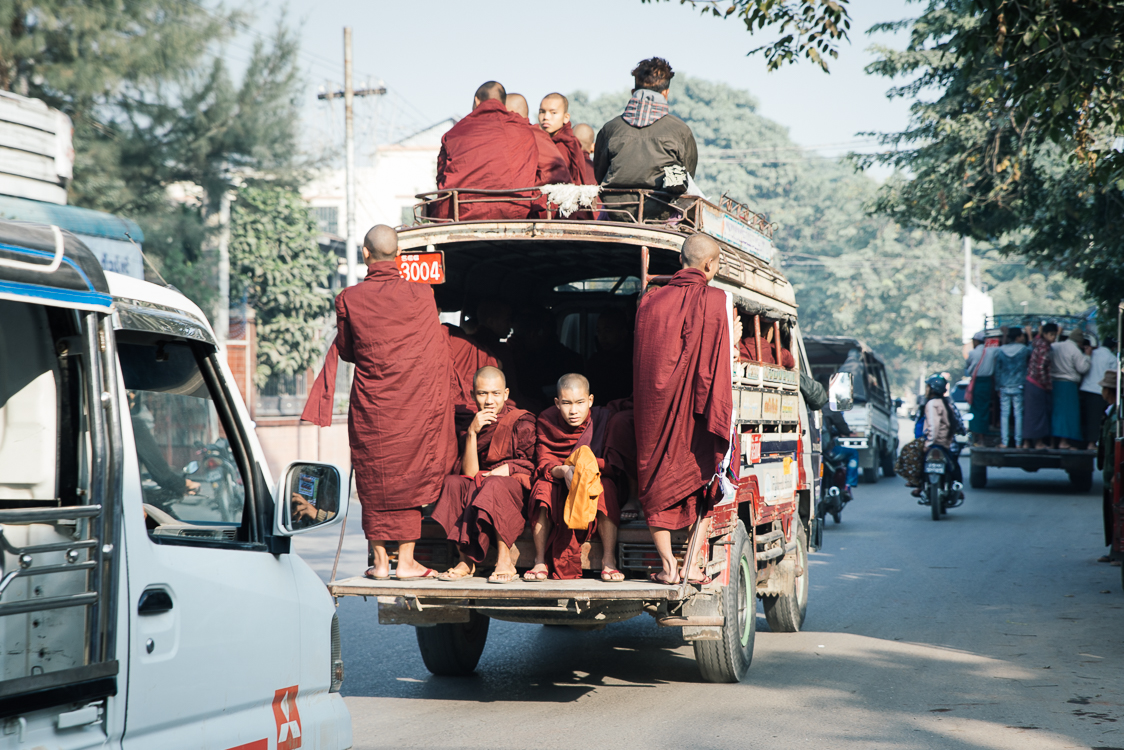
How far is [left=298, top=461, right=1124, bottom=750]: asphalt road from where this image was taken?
5340 mm

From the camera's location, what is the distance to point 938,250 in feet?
187

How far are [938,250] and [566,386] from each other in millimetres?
54870

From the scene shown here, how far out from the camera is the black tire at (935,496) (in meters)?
14.5

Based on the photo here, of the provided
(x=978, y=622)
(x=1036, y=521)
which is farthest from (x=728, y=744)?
(x=1036, y=521)

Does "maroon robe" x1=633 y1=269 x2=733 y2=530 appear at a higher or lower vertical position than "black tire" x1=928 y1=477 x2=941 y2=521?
higher

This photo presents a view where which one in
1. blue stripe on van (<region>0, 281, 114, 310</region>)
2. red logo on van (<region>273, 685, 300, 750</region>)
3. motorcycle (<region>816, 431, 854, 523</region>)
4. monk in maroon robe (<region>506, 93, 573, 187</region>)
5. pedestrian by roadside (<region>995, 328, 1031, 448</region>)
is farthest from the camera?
pedestrian by roadside (<region>995, 328, 1031, 448</region>)

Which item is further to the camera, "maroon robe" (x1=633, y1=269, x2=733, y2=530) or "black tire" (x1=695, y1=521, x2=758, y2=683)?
"black tire" (x1=695, y1=521, x2=758, y2=683)

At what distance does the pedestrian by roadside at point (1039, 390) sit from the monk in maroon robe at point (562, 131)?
11.0m

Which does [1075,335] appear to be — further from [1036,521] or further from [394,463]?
[394,463]

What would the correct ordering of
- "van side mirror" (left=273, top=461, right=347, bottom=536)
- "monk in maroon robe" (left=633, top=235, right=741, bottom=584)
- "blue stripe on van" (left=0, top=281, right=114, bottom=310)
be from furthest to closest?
"monk in maroon robe" (left=633, top=235, right=741, bottom=584)
"van side mirror" (left=273, top=461, right=347, bottom=536)
"blue stripe on van" (left=0, top=281, right=114, bottom=310)

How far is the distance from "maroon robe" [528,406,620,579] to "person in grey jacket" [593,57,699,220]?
162 cm

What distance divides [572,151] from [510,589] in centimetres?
369

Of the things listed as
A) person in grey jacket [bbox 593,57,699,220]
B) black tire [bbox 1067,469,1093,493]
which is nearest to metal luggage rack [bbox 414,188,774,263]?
person in grey jacket [bbox 593,57,699,220]

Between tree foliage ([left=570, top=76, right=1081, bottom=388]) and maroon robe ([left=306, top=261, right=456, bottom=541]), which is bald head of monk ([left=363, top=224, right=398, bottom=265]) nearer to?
maroon robe ([left=306, top=261, right=456, bottom=541])
